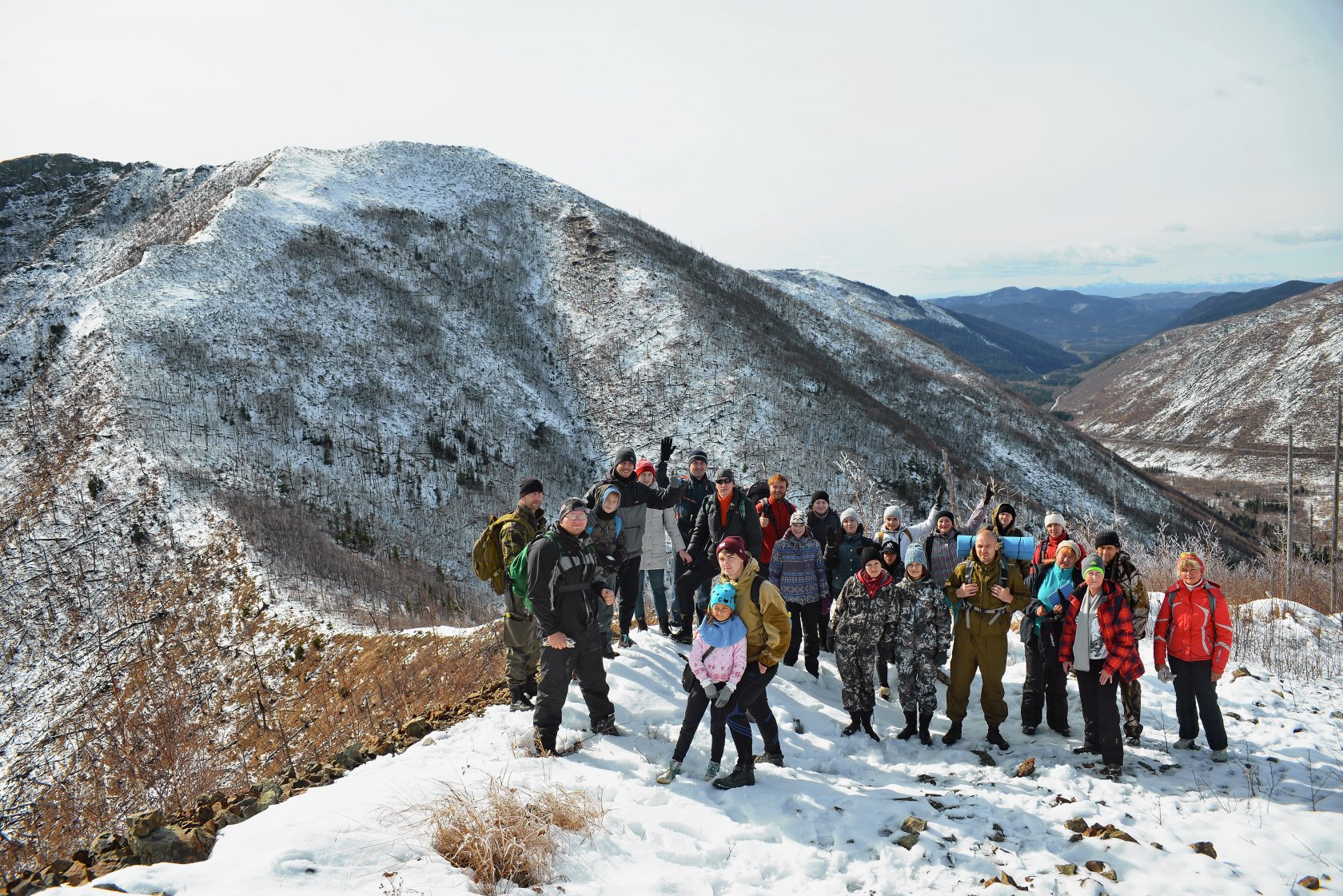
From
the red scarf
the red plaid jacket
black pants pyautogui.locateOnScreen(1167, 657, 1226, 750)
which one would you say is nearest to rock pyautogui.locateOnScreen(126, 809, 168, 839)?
the red scarf

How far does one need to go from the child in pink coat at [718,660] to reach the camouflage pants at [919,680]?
229 cm

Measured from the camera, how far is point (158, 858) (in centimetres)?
432

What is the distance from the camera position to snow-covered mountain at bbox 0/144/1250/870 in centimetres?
1482

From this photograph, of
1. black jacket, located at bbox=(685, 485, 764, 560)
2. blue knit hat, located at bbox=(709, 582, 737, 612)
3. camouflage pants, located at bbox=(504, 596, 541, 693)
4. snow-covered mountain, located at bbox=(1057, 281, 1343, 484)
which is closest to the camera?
blue knit hat, located at bbox=(709, 582, 737, 612)

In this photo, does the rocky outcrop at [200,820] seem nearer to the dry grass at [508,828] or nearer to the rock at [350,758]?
the rock at [350,758]

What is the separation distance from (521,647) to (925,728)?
448 cm

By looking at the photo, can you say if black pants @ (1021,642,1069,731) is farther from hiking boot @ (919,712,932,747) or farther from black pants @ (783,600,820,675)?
black pants @ (783,600,820,675)

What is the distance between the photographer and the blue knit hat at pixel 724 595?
227 inches

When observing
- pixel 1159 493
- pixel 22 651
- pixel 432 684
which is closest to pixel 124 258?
pixel 22 651

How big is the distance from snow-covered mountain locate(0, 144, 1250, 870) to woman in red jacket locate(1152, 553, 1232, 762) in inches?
435

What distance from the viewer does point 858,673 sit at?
723 centimetres

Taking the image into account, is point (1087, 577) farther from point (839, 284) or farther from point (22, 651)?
point (839, 284)

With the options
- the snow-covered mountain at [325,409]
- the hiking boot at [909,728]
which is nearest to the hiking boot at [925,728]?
the hiking boot at [909,728]

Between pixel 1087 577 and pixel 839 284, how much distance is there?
14482 centimetres
